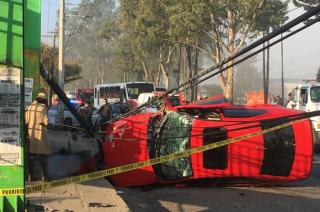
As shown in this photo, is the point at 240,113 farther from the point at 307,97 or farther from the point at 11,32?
the point at 307,97

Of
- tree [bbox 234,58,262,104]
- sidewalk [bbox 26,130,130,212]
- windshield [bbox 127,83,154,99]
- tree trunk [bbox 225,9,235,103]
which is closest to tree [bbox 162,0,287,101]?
tree trunk [bbox 225,9,235,103]

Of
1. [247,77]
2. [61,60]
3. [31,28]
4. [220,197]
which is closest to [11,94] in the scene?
[31,28]

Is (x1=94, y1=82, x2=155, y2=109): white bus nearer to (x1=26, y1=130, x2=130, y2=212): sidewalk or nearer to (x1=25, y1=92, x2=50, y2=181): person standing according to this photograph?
(x1=25, y1=92, x2=50, y2=181): person standing

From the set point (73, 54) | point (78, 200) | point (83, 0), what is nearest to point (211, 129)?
point (78, 200)

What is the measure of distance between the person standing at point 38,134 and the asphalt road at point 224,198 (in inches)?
59.0

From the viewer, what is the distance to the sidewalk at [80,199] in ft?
24.9

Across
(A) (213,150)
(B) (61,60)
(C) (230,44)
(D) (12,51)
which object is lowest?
(A) (213,150)

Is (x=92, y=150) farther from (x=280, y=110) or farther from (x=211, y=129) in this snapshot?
(x=280, y=110)

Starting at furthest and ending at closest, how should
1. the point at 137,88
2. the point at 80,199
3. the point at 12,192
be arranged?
the point at 137,88
the point at 80,199
the point at 12,192

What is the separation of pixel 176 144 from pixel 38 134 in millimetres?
2428

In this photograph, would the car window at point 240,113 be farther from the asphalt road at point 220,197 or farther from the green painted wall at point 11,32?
A: the green painted wall at point 11,32

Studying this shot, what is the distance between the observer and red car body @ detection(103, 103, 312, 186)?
32.3 feet

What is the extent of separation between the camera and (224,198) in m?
9.46

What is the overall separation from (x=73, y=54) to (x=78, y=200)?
133 meters
